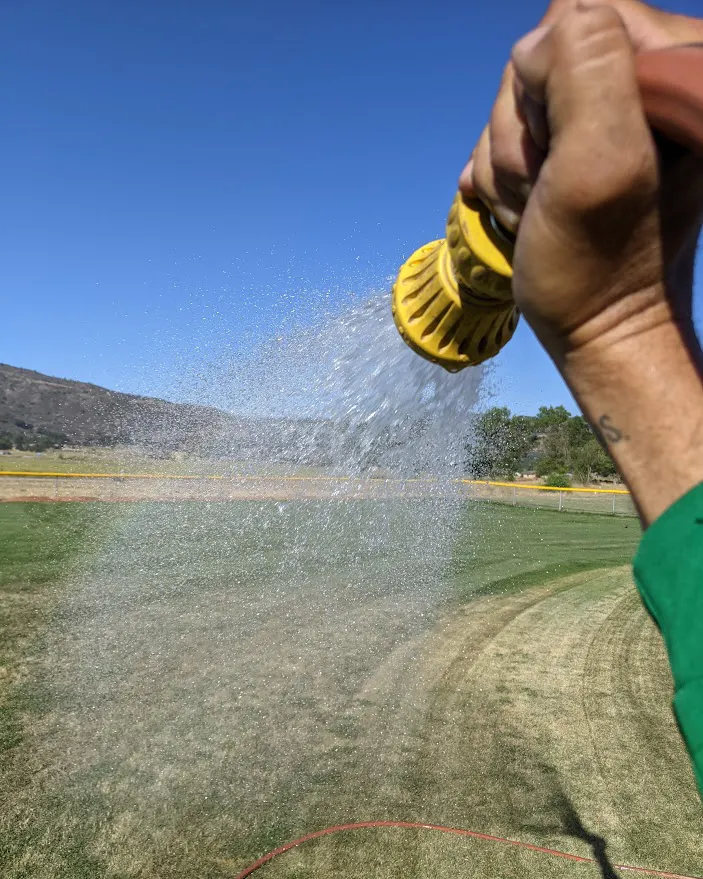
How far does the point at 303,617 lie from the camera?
6984 mm

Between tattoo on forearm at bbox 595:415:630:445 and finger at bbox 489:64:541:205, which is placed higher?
finger at bbox 489:64:541:205

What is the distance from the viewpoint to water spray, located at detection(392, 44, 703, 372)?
47 centimetres

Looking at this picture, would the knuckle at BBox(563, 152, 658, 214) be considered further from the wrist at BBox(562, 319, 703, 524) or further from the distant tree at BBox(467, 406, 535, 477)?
the distant tree at BBox(467, 406, 535, 477)

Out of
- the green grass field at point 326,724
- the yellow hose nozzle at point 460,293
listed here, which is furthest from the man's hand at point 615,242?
the green grass field at point 326,724

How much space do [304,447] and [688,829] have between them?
364cm

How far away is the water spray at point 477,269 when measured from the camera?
18.6 inches

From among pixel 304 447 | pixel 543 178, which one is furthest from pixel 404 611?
pixel 543 178

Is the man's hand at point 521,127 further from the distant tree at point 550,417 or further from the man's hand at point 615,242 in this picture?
the distant tree at point 550,417

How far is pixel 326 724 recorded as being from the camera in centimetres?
438

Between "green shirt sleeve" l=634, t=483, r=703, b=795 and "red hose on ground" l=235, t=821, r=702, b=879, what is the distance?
2.97m

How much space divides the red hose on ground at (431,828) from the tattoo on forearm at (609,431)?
9.77 ft

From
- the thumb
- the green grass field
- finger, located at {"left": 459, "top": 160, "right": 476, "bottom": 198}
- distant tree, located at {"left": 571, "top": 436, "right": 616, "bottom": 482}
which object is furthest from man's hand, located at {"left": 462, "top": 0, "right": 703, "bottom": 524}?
distant tree, located at {"left": 571, "top": 436, "right": 616, "bottom": 482}

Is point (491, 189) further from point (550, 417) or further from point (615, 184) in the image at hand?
point (550, 417)

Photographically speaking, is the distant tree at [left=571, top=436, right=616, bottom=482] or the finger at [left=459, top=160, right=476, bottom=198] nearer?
the finger at [left=459, top=160, right=476, bottom=198]
